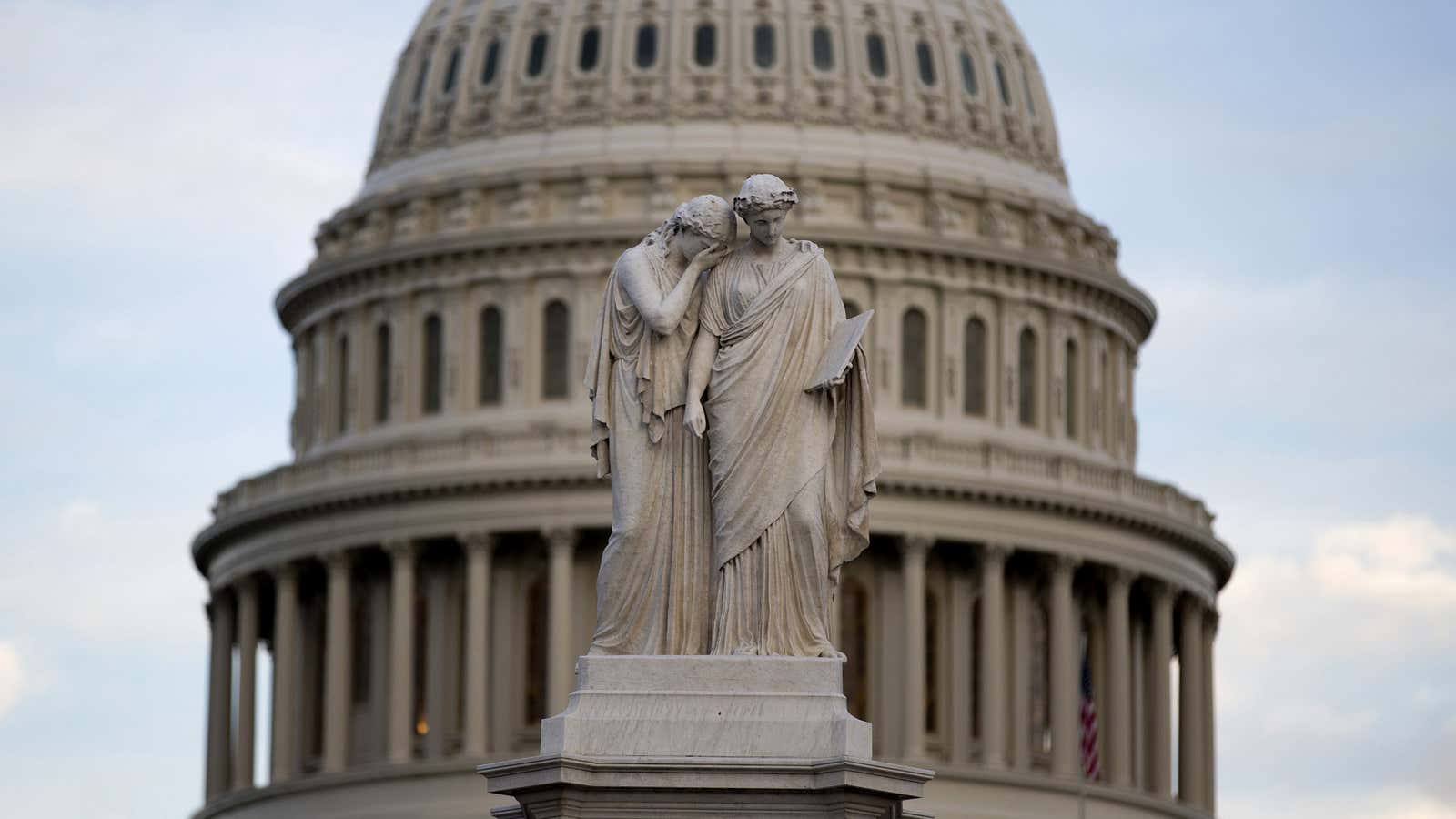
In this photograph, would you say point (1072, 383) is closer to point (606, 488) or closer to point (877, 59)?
point (877, 59)

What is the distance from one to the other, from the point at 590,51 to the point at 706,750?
9892 cm

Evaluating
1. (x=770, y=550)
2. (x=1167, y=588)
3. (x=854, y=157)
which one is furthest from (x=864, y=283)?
(x=770, y=550)

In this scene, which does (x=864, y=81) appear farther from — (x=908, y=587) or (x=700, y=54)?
(x=908, y=587)

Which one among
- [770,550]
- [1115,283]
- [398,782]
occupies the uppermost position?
[1115,283]

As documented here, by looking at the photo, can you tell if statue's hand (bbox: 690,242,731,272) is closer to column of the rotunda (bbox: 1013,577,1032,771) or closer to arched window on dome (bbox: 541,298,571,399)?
column of the rotunda (bbox: 1013,577,1032,771)

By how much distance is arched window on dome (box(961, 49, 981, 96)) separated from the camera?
391ft

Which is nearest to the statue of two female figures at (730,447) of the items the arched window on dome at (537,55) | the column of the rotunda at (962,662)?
the column of the rotunda at (962,662)

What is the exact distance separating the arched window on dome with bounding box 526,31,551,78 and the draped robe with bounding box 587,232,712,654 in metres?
98.0

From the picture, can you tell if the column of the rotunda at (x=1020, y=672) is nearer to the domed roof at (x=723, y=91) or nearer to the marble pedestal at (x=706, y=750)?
the domed roof at (x=723, y=91)

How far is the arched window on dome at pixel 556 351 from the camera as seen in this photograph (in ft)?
373

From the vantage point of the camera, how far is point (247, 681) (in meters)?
118

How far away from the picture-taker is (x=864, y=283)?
374 feet

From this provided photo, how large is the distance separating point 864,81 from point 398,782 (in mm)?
23060

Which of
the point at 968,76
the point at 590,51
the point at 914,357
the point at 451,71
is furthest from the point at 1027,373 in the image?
the point at 451,71
